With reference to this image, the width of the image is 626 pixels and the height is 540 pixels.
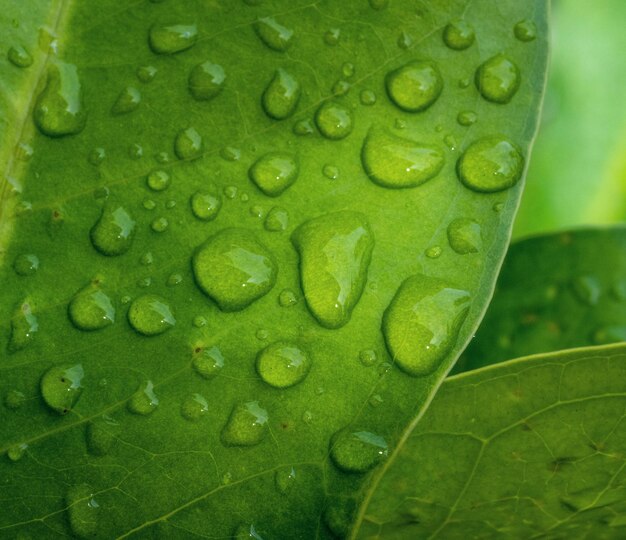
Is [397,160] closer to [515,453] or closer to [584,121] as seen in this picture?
[515,453]

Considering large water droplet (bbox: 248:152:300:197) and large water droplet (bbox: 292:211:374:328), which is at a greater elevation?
large water droplet (bbox: 248:152:300:197)

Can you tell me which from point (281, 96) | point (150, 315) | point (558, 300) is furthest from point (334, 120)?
point (558, 300)

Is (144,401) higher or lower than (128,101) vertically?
lower

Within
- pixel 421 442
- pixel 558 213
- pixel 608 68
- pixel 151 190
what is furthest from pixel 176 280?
pixel 608 68

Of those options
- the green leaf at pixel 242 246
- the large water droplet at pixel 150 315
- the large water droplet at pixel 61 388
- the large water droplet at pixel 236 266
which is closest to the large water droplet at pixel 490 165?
the green leaf at pixel 242 246

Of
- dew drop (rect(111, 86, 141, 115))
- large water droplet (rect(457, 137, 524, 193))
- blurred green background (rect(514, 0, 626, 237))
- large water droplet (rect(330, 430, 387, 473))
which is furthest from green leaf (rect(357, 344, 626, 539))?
blurred green background (rect(514, 0, 626, 237))

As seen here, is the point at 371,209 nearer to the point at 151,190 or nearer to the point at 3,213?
the point at 151,190

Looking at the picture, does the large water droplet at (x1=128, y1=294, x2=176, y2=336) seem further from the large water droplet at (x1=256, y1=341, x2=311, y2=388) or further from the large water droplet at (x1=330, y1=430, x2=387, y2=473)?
the large water droplet at (x1=330, y1=430, x2=387, y2=473)
